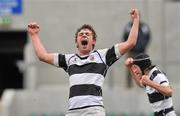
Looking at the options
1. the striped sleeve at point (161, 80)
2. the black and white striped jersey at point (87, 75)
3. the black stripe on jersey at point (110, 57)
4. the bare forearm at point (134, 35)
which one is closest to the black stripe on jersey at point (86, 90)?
the black and white striped jersey at point (87, 75)

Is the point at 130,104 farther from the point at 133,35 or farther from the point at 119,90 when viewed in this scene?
the point at 133,35

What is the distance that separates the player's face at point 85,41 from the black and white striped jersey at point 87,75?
73 mm

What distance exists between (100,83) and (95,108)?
31 cm

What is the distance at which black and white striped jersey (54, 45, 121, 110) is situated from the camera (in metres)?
9.29

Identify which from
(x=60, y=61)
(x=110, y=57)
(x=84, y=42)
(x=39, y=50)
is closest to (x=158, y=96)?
(x=110, y=57)

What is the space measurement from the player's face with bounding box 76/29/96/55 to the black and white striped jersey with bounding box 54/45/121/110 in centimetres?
7

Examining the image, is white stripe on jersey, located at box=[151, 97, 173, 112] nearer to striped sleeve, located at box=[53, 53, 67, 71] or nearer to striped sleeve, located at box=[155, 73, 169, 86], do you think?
striped sleeve, located at box=[155, 73, 169, 86]

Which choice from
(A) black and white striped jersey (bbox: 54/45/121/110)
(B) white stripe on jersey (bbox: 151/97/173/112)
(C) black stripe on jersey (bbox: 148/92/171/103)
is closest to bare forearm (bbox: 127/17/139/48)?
(A) black and white striped jersey (bbox: 54/45/121/110)

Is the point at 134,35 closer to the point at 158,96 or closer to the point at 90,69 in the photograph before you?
the point at 90,69

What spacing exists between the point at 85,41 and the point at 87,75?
16.2 inches

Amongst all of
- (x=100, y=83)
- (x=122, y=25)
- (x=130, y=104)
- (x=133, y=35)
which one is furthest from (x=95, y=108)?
(x=122, y=25)

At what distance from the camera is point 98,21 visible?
69.6 feet

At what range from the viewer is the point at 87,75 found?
30.7 feet

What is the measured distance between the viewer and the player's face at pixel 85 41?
31.1ft
